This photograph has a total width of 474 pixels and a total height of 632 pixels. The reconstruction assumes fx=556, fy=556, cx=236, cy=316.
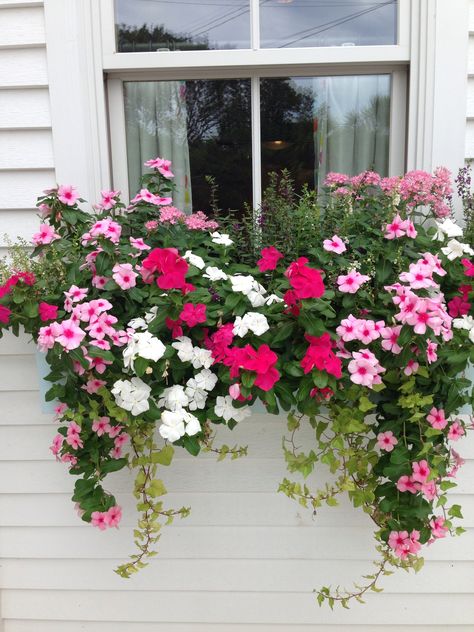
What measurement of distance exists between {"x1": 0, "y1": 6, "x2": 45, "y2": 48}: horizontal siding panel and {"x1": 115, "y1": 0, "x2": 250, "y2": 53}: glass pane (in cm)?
26

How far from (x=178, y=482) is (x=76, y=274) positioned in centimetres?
83

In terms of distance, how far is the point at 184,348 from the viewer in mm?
1461

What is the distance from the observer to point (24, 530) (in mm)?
2041

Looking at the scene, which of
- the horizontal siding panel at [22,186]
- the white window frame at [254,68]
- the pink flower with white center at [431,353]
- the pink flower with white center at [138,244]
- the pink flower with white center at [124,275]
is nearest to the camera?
the pink flower with white center at [431,353]

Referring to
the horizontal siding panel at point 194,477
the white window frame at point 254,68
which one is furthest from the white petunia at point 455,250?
the horizontal siding panel at point 194,477

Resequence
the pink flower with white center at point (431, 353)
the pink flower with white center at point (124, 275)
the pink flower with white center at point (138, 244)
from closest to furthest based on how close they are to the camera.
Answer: the pink flower with white center at point (431, 353), the pink flower with white center at point (124, 275), the pink flower with white center at point (138, 244)

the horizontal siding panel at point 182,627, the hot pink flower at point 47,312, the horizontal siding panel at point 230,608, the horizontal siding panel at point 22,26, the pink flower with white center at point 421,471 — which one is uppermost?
the horizontal siding panel at point 22,26

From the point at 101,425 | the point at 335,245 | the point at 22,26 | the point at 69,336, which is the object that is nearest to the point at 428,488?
the point at 335,245

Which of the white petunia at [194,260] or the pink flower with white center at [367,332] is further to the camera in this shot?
the white petunia at [194,260]

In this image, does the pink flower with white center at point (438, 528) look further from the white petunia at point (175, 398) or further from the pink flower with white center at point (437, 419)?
the white petunia at point (175, 398)

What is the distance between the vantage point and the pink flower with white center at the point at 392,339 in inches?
55.9

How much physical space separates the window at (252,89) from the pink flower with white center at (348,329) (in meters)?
0.74

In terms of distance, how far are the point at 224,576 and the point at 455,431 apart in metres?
1.01

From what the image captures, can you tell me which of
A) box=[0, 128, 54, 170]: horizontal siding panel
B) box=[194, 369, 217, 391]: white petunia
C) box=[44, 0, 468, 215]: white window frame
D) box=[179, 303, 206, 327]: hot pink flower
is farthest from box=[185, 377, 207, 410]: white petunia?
box=[0, 128, 54, 170]: horizontal siding panel
